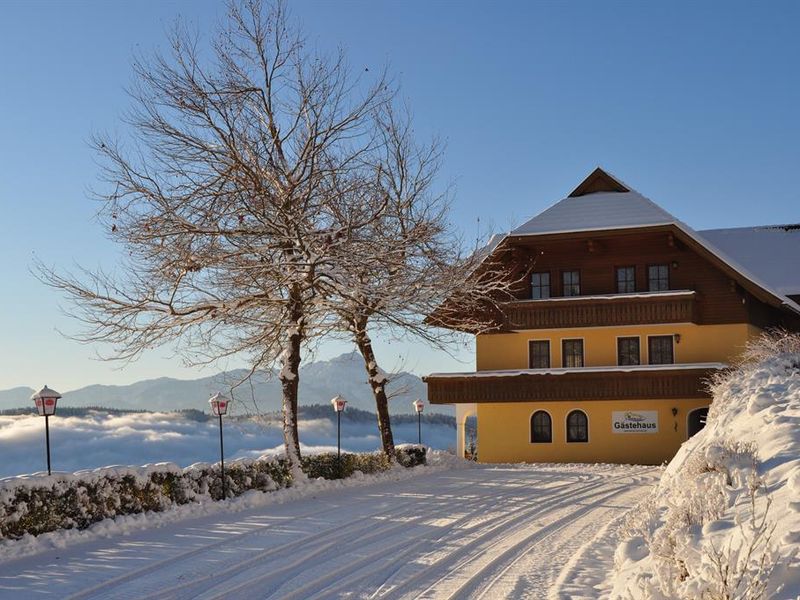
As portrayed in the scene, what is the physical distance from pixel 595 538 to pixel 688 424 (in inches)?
871

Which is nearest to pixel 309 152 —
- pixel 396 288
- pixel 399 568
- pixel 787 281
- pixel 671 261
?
pixel 396 288

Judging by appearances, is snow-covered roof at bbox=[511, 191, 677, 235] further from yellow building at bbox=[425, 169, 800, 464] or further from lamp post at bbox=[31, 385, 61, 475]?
lamp post at bbox=[31, 385, 61, 475]

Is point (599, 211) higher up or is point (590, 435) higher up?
point (599, 211)

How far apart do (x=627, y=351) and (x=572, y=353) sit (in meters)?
2.16

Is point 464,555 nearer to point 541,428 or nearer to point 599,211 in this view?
point 541,428

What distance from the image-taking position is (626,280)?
36.4 m

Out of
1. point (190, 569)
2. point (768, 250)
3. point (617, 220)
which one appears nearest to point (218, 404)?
point (190, 569)

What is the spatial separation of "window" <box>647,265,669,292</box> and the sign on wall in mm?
4877

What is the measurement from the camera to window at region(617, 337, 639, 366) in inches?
1417

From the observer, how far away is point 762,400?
15336 millimetres

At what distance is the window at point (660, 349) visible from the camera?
117 ft

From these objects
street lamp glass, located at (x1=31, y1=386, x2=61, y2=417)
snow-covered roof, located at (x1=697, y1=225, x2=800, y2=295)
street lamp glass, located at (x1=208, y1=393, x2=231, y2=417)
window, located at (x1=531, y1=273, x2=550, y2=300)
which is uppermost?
snow-covered roof, located at (x1=697, y1=225, x2=800, y2=295)

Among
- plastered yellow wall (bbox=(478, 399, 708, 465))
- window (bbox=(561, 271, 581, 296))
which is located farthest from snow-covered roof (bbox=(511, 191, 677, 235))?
plastered yellow wall (bbox=(478, 399, 708, 465))

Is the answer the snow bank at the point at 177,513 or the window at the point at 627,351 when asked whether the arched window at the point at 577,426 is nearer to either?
the window at the point at 627,351
